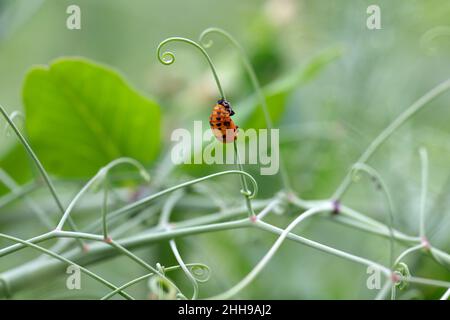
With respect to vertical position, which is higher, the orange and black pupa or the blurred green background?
the blurred green background

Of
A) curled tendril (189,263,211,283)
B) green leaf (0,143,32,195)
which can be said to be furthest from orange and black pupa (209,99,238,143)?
green leaf (0,143,32,195)

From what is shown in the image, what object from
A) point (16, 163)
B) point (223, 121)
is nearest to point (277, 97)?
point (223, 121)

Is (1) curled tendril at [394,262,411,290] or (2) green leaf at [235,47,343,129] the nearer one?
(1) curled tendril at [394,262,411,290]

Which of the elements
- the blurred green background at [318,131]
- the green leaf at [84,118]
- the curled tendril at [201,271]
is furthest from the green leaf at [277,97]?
the curled tendril at [201,271]

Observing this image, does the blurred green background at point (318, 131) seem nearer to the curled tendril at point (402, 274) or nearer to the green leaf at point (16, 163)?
the green leaf at point (16, 163)

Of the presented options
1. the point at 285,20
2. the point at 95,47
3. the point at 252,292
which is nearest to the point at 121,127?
the point at 252,292

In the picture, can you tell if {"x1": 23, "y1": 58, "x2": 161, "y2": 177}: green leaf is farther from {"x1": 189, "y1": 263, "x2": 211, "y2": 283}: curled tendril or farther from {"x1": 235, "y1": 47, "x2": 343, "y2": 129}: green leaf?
{"x1": 189, "y1": 263, "x2": 211, "y2": 283}: curled tendril
